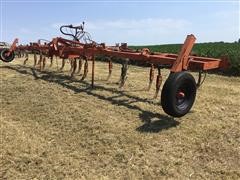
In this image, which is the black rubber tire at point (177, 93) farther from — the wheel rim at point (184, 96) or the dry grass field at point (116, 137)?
the dry grass field at point (116, 137)

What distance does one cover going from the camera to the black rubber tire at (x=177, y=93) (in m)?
6.48

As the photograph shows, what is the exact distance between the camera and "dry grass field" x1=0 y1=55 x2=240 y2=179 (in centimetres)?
548

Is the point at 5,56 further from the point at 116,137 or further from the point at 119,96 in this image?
the point at 116,137

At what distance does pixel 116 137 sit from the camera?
6.46 meters

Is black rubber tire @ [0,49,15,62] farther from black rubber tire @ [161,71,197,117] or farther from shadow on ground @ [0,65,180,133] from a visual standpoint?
black rubber tire @ [161,71,197,117]

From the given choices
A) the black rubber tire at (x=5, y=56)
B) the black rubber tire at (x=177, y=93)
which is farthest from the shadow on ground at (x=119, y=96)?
the black rubber tire at (x=5, y=56)

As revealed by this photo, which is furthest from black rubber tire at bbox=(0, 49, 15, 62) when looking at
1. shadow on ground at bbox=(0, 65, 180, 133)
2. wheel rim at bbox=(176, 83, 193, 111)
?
wheel rim at bbox=(176, 83, 193, 111)

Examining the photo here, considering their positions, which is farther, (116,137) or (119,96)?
(119,96)

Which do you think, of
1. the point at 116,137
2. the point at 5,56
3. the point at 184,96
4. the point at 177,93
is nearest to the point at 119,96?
the point at 184,96

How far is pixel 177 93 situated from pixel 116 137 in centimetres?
127

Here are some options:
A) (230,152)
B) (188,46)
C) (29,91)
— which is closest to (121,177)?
(230,152)

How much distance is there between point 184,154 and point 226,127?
135 cm

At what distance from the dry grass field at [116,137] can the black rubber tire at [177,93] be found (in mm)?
279

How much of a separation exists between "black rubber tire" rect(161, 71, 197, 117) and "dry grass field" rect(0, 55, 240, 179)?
0.28 meters
